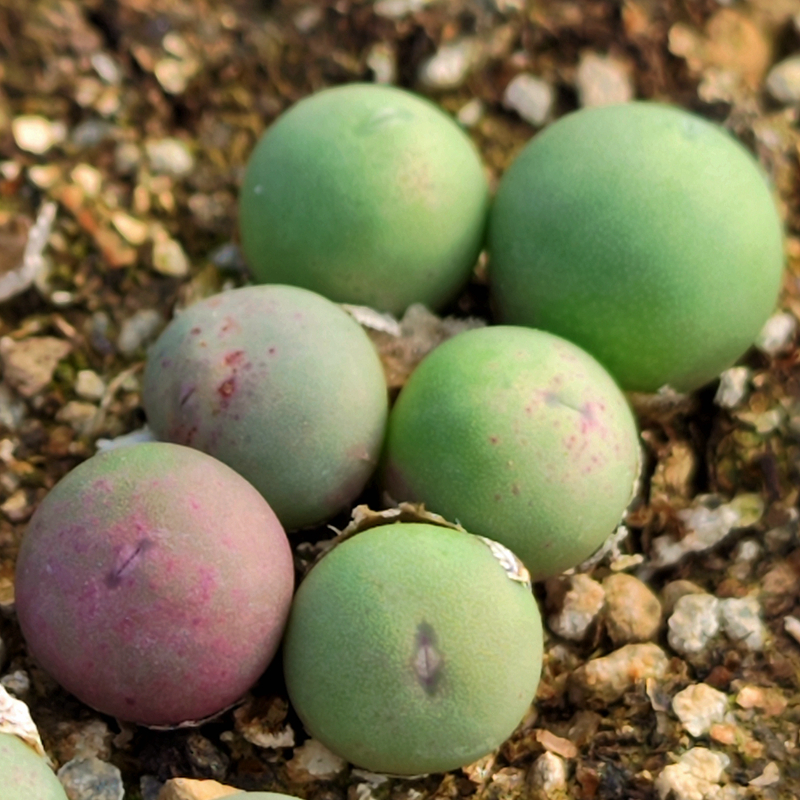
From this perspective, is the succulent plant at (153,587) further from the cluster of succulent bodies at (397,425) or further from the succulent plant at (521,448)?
the succulent plant at (521,448)

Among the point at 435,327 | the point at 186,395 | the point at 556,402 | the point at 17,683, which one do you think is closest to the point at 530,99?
the point at 435,327

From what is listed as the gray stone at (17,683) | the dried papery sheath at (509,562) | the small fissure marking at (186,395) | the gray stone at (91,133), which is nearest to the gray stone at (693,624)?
the dried papery sheath at (509,562)

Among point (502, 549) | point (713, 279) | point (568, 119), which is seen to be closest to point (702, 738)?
point (502, 549)

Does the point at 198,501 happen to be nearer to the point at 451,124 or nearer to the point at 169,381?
the point at 169,381

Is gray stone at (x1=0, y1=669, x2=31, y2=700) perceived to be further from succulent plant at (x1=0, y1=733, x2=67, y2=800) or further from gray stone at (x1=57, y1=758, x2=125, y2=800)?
succulent plant at (x1=0, y1=733, x2=67, y2=800)

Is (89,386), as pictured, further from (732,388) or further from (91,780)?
(732,388)

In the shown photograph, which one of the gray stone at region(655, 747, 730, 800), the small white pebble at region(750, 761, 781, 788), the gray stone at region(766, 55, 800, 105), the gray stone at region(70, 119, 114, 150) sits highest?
the gray stone at region(766, 55, 800, 105)

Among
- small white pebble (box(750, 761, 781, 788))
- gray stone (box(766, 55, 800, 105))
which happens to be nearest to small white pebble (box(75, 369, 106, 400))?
small white pebble (box(750, 761, 781, 788))
